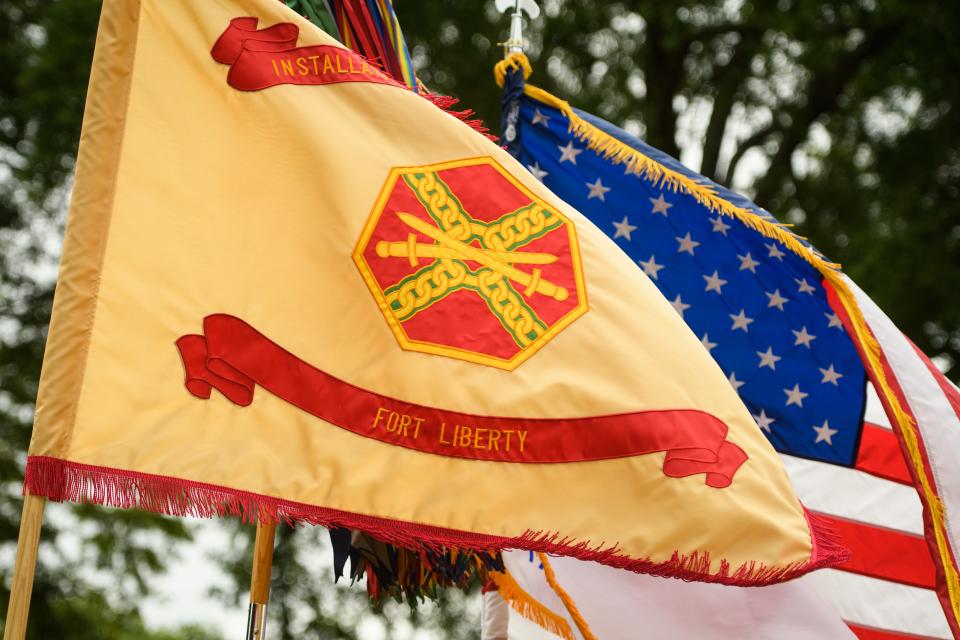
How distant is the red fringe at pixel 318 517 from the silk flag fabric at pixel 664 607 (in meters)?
1.00

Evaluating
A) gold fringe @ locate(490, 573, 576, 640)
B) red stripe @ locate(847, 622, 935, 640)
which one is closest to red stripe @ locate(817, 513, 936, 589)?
red stripe @ locate(847, 622, 935, 640)

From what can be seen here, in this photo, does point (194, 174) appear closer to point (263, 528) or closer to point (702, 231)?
point (263, 528)

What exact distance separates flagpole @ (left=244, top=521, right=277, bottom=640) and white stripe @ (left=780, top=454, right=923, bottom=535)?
2480 millimetres

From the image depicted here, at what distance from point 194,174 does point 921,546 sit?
362cm

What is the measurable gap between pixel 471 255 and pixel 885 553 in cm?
275

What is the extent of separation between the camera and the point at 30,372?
11.5 metres

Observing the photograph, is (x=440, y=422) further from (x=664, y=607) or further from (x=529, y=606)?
(x=664, y=607)

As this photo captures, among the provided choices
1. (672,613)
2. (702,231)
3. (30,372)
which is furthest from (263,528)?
(30,372)

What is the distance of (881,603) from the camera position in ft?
15.9

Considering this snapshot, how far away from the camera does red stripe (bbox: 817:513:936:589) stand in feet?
16.0

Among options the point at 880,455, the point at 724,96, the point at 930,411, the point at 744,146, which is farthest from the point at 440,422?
the point at 744,146

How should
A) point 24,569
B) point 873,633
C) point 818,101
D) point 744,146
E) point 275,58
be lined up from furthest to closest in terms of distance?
point 744,146 < point 818,101 < point 873,633 < point 275,58 < point 24,569

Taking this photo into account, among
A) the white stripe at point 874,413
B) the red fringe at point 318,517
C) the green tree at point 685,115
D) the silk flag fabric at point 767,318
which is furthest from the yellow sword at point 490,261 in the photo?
the green tree at point 685,115

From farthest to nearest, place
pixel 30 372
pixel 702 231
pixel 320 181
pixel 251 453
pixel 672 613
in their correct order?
pixel 30 372 → pixel 702 231 → pixel 672 613 → pixel 320 181 → pixel 251 453
